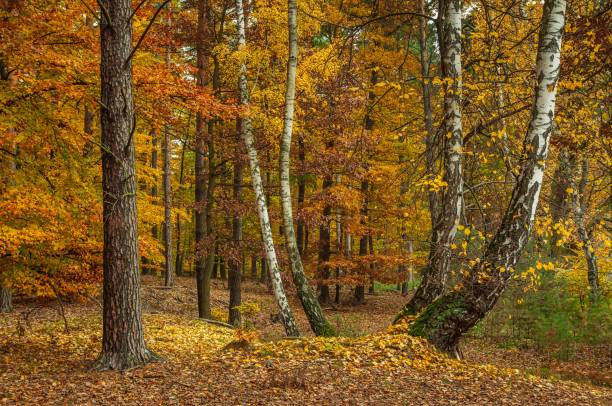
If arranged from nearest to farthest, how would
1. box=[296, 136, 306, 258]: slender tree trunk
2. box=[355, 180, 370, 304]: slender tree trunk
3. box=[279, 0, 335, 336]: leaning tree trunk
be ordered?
1. box=[279, 0, 335, 336]: leaning tree trunk
2. box=[296, 136, 306, 258]: slender tree trunk
3. box=[355, 180, 370, 304]: slender tree trunk

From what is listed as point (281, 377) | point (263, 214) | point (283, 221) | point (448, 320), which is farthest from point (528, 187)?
point (263, 214)

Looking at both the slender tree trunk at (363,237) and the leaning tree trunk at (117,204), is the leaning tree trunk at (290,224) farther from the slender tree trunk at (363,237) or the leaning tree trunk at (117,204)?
the slender tree trunk at (363,237)

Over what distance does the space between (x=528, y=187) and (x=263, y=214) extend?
5.41m

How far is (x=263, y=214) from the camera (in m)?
10.0

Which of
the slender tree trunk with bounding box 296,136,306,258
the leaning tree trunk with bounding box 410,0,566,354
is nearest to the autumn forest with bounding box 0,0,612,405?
the leaning tree trunk with bounding box 410,0,566,354

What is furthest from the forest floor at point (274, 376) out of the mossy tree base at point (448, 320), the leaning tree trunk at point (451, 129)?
the leaning tree trunk at point (451, 129)

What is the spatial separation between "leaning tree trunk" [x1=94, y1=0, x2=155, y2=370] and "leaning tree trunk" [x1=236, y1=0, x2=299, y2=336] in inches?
137

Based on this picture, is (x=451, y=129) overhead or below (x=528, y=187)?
overhead

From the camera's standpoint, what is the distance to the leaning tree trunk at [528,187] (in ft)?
19.2

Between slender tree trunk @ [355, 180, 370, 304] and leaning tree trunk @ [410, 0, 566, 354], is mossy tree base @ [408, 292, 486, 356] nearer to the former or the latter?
leaning tree trunk @ [410, 0, 566, 354]

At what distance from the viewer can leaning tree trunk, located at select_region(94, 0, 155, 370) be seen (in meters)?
6.28

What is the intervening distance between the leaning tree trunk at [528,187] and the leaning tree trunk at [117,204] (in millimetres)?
4414

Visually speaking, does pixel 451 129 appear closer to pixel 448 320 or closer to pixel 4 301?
pixel 448 320

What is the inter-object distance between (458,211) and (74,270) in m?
6.16
